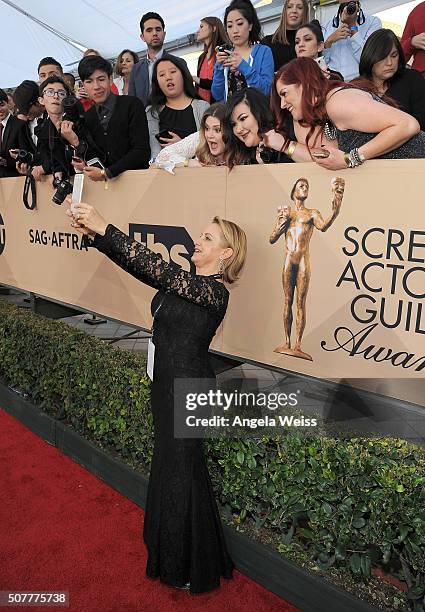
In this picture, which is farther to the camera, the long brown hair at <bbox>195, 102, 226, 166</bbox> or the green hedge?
the long brown hair at <bbox>195, 102, 226, 166</bbox>

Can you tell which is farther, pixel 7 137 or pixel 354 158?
pixel 7 137

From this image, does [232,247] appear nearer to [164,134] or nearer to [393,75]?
[393,75]

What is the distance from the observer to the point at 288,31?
4348 millimetres

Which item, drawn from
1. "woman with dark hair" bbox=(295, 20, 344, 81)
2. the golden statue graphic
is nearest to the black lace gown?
the golden statue graphic

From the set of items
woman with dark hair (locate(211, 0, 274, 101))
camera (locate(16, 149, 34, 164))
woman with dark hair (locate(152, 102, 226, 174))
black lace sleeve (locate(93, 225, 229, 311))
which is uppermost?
woman with dark hair (locate(211, 0, 274, 101))

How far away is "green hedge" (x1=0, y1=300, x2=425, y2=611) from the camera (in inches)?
85.5

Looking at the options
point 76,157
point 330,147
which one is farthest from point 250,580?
point 76,157

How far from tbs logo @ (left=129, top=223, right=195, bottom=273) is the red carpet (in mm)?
1588

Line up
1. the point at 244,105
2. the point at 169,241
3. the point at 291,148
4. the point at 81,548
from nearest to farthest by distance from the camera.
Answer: the point at 291,148, the point at 81,548, the point at 244,105, the point at 169,241

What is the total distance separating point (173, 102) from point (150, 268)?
2195 millimetres

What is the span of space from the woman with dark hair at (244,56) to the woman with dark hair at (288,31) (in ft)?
1.24

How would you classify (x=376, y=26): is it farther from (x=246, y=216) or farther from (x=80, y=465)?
(x=80, y=465)

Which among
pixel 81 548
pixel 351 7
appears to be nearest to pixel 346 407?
pixel 81 548

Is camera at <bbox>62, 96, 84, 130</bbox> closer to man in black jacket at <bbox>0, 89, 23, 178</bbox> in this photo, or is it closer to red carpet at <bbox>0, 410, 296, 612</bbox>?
man in black jacket at <bbox>0, 89, 23, 178</bbox>
